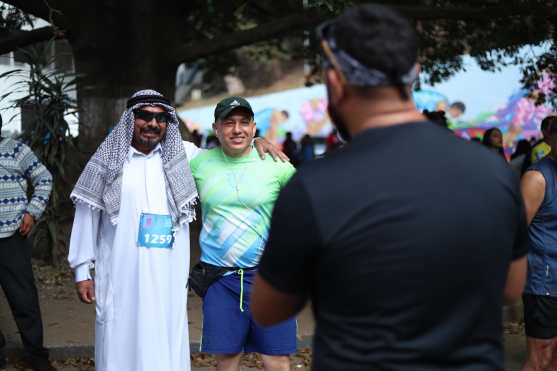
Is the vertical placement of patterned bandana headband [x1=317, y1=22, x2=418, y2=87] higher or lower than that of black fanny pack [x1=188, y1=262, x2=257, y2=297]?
higher

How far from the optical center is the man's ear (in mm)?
2236

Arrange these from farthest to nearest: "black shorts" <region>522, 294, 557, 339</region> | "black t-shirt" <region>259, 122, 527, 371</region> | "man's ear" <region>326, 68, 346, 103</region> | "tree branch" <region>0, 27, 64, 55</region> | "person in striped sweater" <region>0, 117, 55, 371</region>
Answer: "tree branch" <region>0, 27, 64, 55</region> < "person in striped sweater" <region>0, 117, 55, 371</region> < "black shorts" <region>522, 294, 557, 339</region> < "man's ear" <region>326, 68, 346, 103</region> < "black t-shirt" <region>259, 122, 527, 371</region>

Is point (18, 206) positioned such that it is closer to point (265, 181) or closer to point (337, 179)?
point (265, 181)

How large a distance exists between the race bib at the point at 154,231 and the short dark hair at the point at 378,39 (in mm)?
2979

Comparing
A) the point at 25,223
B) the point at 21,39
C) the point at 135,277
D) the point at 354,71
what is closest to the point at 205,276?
the point at 135,277

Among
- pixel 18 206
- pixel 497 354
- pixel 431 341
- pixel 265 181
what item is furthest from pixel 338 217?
pixel 18 206

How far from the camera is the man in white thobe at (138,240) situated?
195 inches

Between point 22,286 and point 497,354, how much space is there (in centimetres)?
482

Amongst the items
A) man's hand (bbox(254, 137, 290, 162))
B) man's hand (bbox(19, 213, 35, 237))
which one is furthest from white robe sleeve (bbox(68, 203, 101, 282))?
man's hand (bbox(19, 213, 35, 237))

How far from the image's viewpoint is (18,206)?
6.34 metres

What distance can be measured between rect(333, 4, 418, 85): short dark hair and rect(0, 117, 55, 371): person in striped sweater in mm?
4649

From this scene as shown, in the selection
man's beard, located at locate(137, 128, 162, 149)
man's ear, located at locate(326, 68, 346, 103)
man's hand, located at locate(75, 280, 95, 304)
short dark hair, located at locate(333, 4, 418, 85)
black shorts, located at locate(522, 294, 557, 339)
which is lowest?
black shorts, located at locate(522, 294, 557, 339)

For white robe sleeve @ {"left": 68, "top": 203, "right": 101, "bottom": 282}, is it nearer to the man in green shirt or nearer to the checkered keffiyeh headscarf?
the checkered keffiyeh headscarf

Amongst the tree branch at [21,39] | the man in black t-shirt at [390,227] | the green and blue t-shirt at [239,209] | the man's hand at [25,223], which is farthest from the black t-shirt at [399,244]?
the tree branch at [21,39]
